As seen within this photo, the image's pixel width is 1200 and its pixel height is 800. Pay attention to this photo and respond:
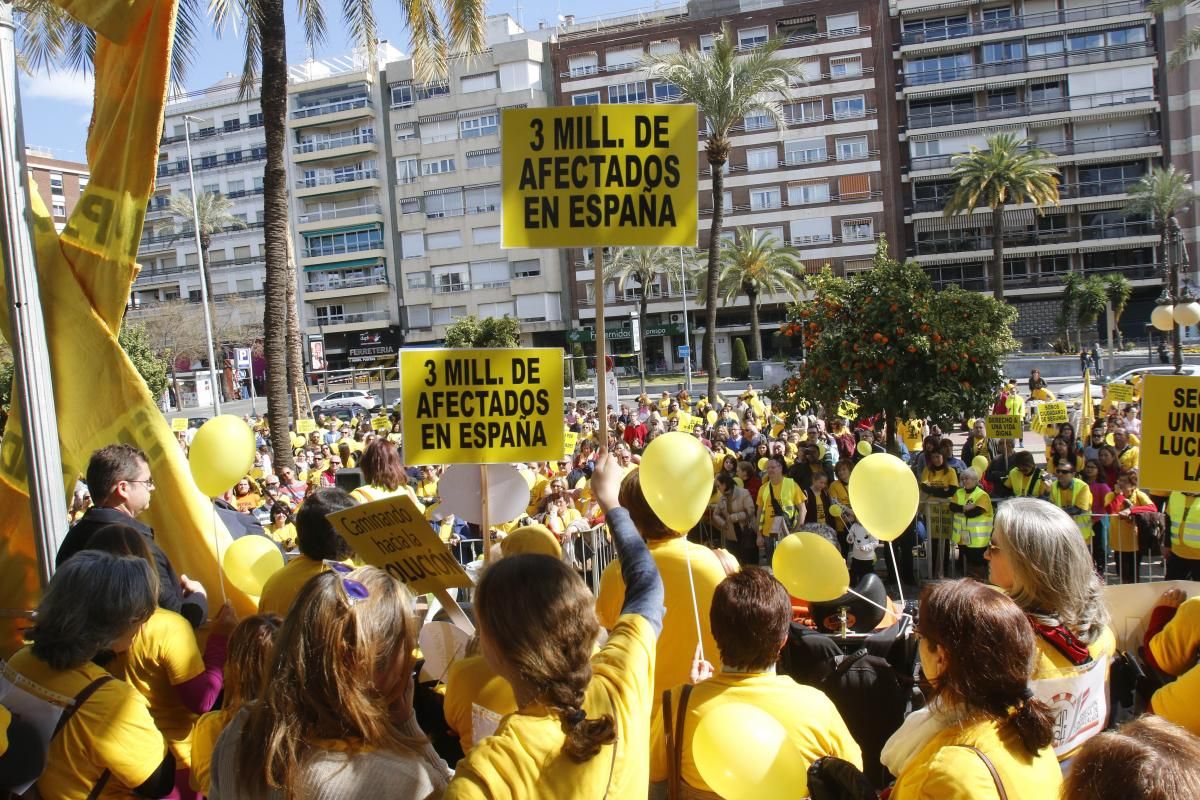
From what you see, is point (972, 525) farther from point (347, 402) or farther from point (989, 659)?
point (347, 402)

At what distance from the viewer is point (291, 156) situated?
197ft

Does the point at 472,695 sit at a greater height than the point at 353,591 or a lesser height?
lesser

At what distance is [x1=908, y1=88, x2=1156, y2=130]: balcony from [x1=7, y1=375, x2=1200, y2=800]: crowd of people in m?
51.3

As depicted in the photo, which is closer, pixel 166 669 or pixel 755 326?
pixel 166 669

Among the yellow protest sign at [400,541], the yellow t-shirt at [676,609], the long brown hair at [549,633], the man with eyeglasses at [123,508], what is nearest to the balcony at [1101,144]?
the yellow t-shirt at [676,609]

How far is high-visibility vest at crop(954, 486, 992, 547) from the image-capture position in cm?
855

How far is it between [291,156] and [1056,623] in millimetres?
63140

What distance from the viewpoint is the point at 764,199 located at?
2051 inches

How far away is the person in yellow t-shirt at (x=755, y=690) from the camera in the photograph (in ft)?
8.36

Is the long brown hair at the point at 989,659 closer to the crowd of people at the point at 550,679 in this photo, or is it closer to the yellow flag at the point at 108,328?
the crowd of people at the point at 550,679

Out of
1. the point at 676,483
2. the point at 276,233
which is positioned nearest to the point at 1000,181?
the point at 276,233

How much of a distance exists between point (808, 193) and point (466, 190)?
19.7m

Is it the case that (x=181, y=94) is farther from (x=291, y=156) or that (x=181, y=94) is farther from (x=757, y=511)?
(x=291, y=156)

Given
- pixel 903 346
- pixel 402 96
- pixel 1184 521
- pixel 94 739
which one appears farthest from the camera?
pixel 402 96
